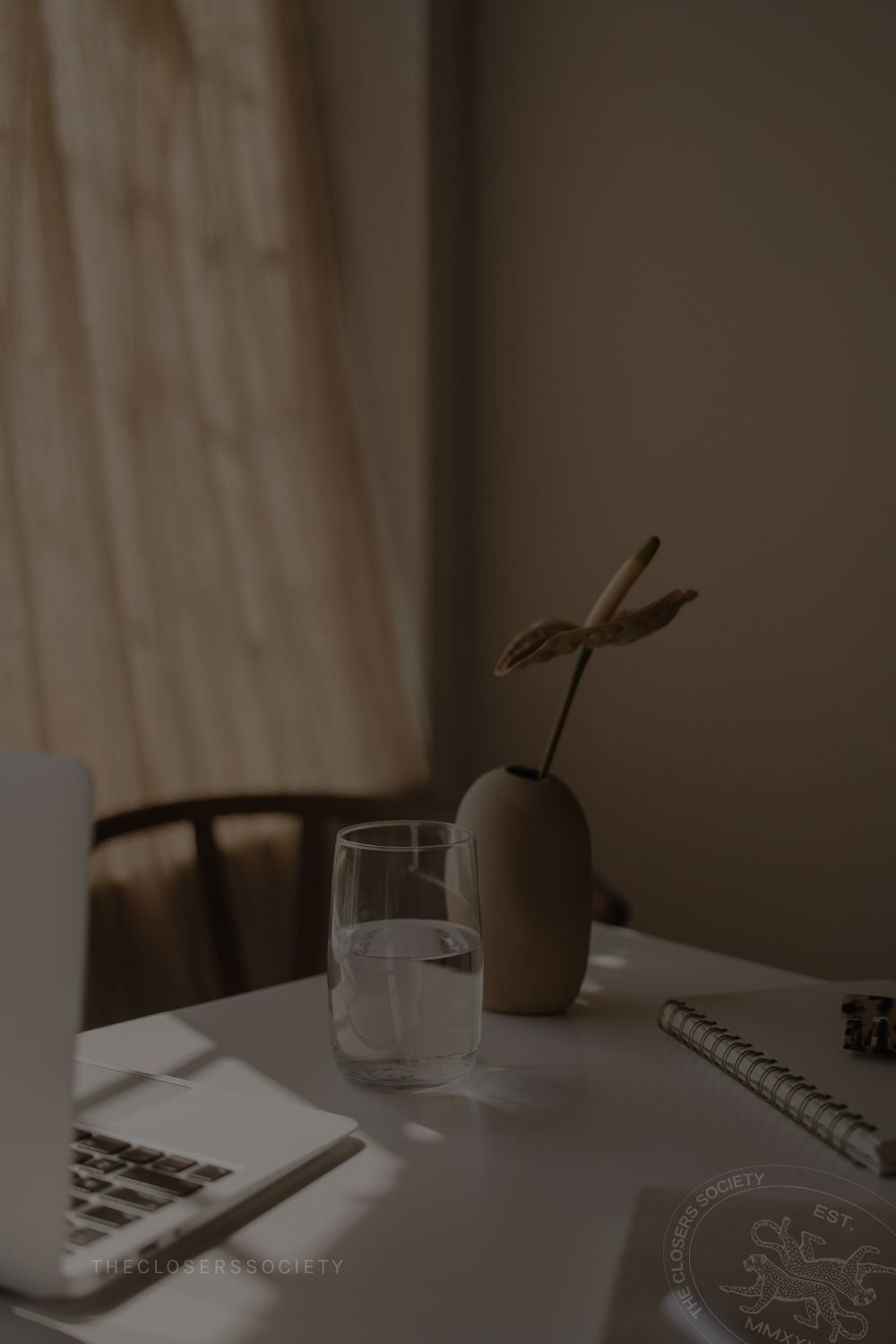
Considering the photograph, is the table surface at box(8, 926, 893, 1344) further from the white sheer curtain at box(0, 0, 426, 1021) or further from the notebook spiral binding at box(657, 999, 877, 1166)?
the white sheer curtain at box(0, 0, 426, 1021)

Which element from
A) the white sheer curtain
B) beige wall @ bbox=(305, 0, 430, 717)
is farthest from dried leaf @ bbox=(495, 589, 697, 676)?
beige wall @ bbox=(305, 0, 430, 717)

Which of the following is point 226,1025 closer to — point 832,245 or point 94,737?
point 94,737

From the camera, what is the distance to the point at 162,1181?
0.65 metres

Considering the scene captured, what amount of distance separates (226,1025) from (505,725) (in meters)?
1.58

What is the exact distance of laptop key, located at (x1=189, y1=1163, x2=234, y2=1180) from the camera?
656 millimetres

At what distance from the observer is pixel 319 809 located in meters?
1.55

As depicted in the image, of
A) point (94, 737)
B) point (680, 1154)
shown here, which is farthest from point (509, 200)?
point (680, 1154)

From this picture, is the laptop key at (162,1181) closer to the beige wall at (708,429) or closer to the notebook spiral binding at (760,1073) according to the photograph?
the notebook spiral binding at (760,1073)

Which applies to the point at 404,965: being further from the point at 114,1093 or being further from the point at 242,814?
the point at 242,814

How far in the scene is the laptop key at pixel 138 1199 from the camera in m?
0.62

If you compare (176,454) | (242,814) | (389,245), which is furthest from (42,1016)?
(389,245)

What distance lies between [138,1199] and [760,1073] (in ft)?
1.31

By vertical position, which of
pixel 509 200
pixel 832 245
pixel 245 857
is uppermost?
pixel 509 200

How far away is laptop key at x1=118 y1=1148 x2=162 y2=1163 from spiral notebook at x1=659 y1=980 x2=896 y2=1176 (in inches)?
15.0
